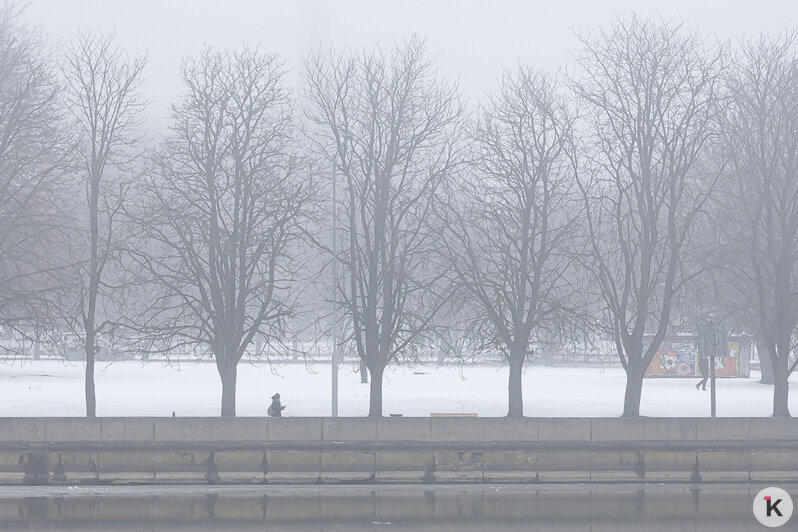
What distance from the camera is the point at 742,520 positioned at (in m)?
16.8

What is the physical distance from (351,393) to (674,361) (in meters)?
17.6

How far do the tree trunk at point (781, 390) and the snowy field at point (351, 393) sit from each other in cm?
288

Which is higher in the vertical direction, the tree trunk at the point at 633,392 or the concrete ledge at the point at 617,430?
the tree trunk at the point at 633,392

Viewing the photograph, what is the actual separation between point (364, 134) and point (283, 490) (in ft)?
42.3

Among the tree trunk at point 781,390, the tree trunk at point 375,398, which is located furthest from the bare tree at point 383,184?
the tree trunk at point 781,390

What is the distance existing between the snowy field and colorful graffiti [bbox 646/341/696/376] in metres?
0.85

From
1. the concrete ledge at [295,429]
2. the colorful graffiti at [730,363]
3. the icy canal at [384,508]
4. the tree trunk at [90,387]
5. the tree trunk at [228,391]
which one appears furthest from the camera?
the colorful graffiti at [730,363]

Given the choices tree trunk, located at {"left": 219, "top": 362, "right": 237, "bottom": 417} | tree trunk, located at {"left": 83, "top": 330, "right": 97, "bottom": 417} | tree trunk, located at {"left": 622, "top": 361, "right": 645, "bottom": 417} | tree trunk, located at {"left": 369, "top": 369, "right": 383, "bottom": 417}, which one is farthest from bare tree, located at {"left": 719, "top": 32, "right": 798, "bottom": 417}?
tree trunk, located at {"left": 83, "top": 330, "right": 97, "bottom": 417}

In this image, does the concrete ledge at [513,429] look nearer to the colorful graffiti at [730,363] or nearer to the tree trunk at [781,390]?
the tree trunk at [781,390]

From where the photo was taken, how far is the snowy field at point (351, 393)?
3312 cm

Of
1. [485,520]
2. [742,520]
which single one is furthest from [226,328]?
[742,520]

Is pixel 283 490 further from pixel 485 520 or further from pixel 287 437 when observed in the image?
pixel 485 520

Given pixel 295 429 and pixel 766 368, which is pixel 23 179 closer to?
pixel 295 429

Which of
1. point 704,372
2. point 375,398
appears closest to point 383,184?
point 375,398
